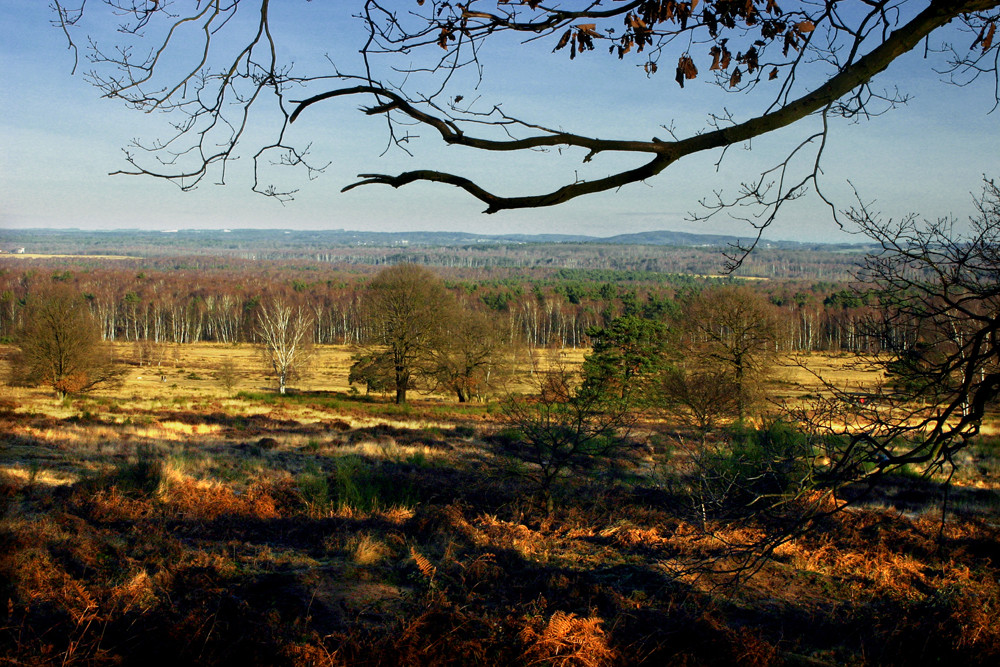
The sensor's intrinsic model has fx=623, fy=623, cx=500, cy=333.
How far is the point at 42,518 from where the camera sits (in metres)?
6.69

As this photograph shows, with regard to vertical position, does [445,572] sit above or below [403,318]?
below

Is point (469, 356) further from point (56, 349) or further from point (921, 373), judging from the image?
point (921, 373)

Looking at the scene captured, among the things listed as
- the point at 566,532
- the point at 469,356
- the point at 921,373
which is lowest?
the point at 469,356

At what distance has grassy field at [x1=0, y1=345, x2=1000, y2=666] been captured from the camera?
13.3ft


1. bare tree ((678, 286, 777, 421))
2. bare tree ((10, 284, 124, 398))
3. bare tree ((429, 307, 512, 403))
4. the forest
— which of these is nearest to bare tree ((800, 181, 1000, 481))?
the forest

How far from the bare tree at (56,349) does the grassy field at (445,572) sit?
2089 centimetres

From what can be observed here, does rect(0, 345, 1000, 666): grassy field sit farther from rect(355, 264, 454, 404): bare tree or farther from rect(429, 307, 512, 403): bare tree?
rect(429, 307, 512, 403): bare tree

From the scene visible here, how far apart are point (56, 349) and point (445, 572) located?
105ft

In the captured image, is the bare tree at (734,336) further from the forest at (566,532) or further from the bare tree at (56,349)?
the bare tree at (56,349)

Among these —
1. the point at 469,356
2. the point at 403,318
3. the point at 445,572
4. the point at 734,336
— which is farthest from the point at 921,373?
the point at 469,356

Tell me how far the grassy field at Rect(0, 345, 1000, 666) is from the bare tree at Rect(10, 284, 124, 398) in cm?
2089

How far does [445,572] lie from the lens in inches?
230

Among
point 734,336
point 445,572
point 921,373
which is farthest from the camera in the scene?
point 734,336

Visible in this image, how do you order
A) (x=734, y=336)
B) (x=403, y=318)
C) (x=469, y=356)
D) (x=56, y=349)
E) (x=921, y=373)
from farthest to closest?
(x=469, y=356), (x=403, y=318), (x=56, y=349), (x=734, y=336), (x=921, y=373)
